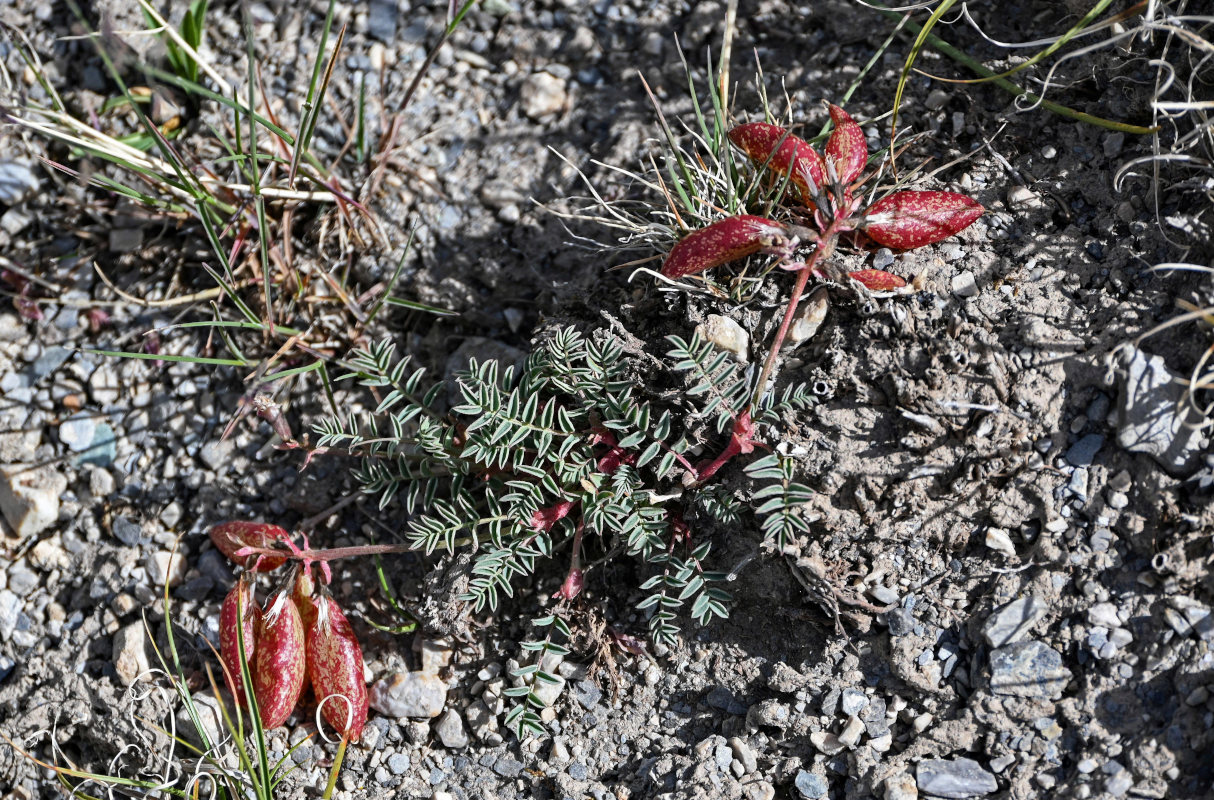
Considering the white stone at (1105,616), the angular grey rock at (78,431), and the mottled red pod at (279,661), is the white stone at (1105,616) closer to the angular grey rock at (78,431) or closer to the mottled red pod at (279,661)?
the mottled red pod at (279,661)

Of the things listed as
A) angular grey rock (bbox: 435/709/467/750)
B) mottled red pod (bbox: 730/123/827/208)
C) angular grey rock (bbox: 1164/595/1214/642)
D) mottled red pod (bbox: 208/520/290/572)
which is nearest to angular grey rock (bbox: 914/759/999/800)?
angular grey rock (bbox: 1164/595/1214/642)

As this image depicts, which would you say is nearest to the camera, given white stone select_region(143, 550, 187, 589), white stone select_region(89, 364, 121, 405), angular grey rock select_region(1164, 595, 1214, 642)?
angular grey rock select_region(1164, 595, 1214, 642)

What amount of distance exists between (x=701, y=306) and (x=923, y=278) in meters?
0.60

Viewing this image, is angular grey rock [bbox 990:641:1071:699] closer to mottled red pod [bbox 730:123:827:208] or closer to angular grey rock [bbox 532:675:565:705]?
angular grey rock [bbox 532:675:565:705]

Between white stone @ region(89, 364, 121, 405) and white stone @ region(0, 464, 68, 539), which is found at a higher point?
white stone @ region(89, 364, 121, 405)

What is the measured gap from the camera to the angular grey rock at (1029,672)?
89.1 inches

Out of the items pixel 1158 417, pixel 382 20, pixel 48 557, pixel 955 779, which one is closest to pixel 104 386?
pixel 48 557

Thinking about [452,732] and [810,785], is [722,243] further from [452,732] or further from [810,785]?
[452,732]

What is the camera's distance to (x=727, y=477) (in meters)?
2.56

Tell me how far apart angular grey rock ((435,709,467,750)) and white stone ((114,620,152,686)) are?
93 centimetres

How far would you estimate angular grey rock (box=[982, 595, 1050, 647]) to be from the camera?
7.56 ft

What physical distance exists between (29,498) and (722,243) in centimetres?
242

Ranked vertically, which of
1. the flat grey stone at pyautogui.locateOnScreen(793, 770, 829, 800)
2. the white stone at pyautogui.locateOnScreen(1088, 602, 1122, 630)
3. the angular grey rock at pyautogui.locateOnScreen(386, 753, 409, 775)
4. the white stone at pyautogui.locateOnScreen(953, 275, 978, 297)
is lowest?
the angular grey rock at pyautogui.locateOnScreen(386, 753, 409, 775)

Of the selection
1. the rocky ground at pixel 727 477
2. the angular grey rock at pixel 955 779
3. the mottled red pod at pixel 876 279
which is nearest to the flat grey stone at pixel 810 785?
the rocky ground at pixel 727 477
